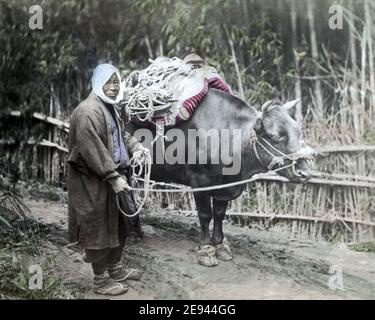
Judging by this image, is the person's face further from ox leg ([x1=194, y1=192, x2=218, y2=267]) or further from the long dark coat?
ox leg ([x1=194, y1=192, x2=218, y2=267])

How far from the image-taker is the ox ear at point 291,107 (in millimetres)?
3498

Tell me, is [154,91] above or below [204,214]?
above

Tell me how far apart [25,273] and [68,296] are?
30 centimetres

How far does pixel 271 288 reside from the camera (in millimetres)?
3438

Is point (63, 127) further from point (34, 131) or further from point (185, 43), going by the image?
point (185, 43)

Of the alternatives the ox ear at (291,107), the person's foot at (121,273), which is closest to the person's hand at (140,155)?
the person's foot at (121,273)

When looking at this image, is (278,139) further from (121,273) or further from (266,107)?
(121,273)

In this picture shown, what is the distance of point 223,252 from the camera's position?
3.56 meters

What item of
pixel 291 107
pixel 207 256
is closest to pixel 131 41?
pixel 291 107

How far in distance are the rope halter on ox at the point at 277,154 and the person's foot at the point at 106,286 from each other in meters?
1.11

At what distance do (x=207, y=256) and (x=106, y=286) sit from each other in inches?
24.5
